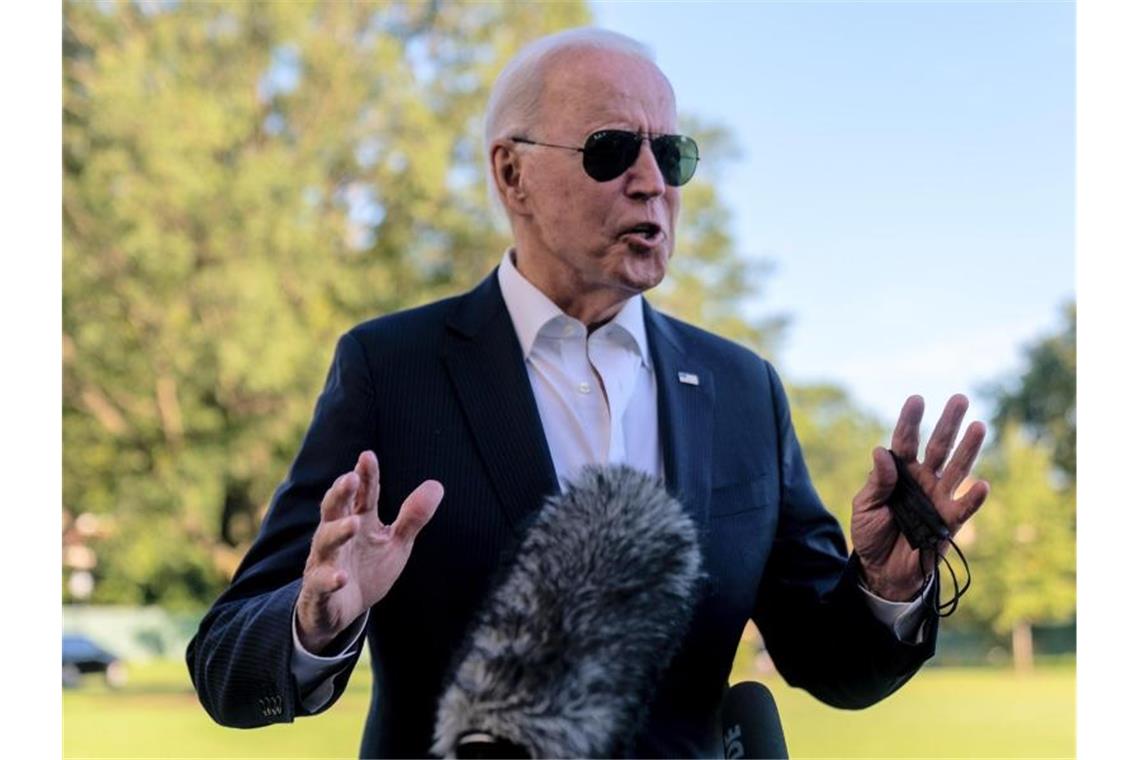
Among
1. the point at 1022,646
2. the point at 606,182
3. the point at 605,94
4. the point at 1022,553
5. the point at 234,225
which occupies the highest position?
the point at 234,225

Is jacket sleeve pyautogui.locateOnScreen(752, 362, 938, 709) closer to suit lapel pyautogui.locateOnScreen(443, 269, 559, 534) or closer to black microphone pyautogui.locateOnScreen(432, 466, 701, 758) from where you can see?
suit lapel pyautogui.locateOnScreen(443, 269, 559, 534)

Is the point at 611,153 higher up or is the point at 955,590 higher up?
the point at 611,153

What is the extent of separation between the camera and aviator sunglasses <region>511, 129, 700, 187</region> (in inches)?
75.5

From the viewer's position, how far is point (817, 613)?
6.94 feet

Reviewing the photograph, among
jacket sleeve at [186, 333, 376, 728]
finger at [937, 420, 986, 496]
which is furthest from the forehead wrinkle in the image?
finger at [937, 420, 986, 496]

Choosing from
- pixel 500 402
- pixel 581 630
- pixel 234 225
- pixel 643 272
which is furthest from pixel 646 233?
pixel 234 225

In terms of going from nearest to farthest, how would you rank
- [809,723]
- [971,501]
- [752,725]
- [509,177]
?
[752,725], [971,501], [509,177], [809,723]

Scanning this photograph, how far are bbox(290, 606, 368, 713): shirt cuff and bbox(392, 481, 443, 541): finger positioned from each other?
156mm

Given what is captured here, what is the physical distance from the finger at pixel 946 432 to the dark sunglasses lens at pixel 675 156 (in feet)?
1.54

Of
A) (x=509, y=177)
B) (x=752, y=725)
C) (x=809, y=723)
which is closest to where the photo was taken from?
(x=752, y=725)

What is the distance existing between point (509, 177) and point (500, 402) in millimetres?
354

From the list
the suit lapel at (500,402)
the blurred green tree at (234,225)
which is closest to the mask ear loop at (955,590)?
the suit lapel at (500,402)

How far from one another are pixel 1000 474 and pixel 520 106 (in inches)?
846

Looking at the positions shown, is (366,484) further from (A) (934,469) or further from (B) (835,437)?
(B) (835,437)
